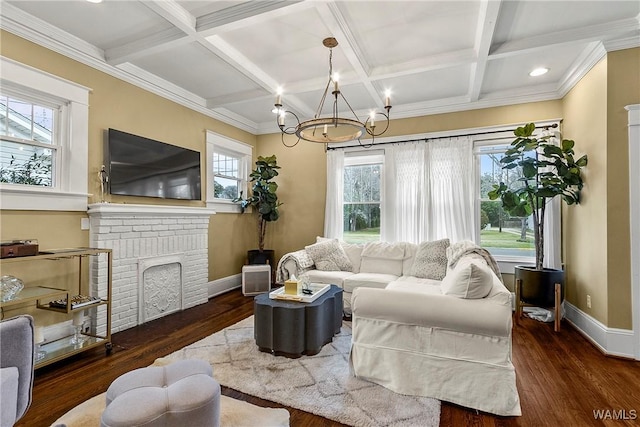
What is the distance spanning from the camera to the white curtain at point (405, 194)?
4.48 m

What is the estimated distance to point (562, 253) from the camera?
3840 mm

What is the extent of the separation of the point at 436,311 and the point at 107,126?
364cm

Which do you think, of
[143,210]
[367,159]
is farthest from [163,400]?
[367,159]

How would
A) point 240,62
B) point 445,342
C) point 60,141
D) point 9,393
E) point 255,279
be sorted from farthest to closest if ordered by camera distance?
point 255,279
point 240,62
point 60,141
point 445,342
point 9,393

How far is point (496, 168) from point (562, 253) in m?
1.32

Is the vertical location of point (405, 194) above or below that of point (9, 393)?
above

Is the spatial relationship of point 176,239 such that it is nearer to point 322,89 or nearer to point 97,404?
point 97,404

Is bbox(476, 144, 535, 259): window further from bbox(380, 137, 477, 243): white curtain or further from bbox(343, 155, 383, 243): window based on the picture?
bbox(343, 155, 383, 243): window

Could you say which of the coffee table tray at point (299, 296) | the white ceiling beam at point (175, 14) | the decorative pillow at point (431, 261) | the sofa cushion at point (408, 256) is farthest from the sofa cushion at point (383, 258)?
the white ceiling beam at point (175, 14)

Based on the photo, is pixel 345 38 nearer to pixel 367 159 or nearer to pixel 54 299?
pixel 367 159

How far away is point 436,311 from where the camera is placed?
6.81ft

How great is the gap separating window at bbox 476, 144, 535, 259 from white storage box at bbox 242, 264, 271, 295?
318 cm

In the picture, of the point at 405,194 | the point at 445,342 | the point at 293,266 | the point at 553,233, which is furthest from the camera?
the point at 405,194

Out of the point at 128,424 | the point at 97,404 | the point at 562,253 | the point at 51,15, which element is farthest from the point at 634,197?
the point at 51,15
